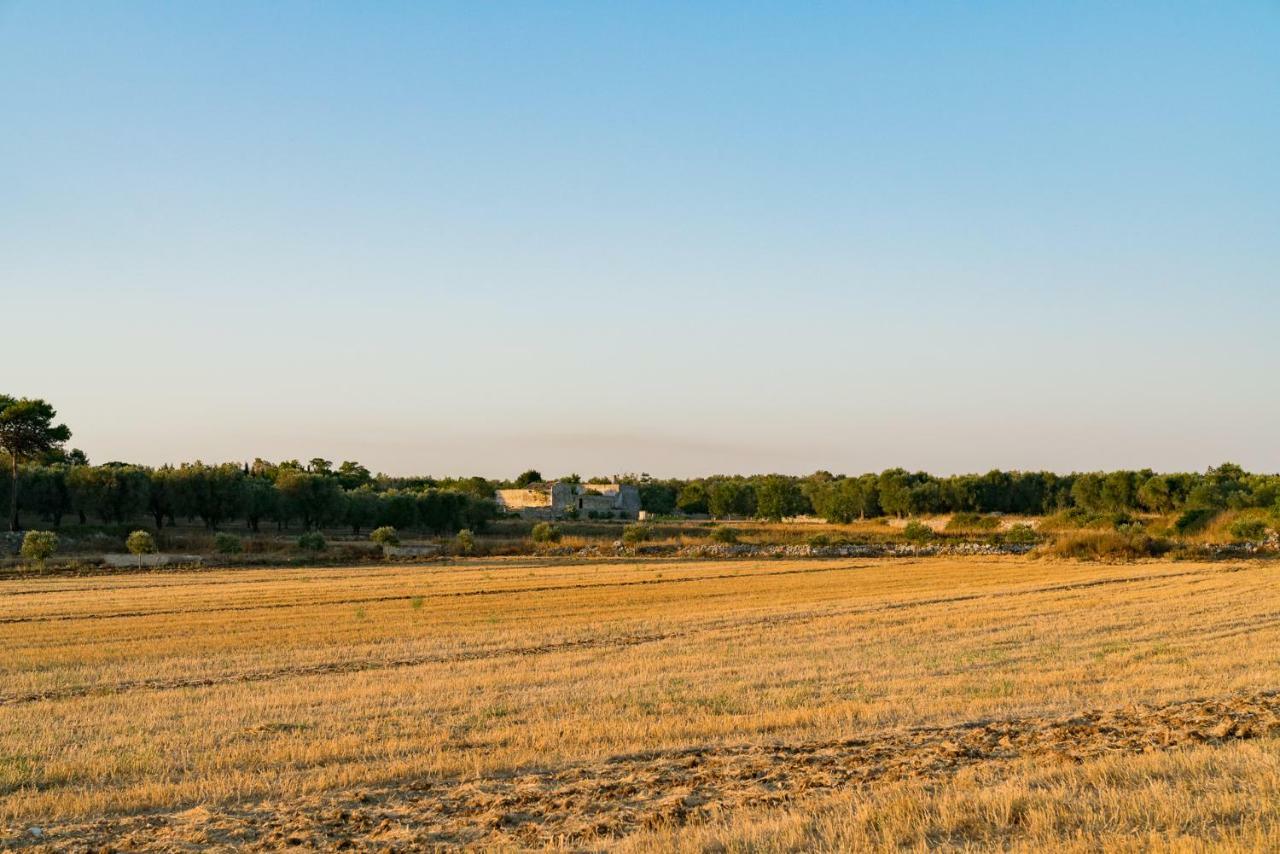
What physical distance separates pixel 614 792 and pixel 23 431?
85020 millimetres

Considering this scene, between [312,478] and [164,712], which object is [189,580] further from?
[312,478]

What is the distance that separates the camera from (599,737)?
1330 cm

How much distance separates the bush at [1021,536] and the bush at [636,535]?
27.2 metres

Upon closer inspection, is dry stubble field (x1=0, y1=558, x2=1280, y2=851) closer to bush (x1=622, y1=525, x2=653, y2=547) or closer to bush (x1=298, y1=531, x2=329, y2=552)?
bush (x1=298, y1=531, x2=329, y2=552)

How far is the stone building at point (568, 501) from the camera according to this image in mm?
141250

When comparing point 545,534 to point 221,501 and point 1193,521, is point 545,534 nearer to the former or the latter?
point 221,501

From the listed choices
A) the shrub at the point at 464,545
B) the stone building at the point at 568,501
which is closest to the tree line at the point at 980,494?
the stone building at the point at 568,501

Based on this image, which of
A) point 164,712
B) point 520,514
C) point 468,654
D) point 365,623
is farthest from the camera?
point 520,514

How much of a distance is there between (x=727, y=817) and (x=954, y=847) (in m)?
1.96

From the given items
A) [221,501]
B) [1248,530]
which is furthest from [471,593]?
[221,501]

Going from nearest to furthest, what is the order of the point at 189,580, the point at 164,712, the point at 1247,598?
the point at 164,712
the point at 1247,598
the point at 189,580

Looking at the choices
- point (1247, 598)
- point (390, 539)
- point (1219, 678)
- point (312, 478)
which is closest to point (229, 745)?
point (1219, 678)

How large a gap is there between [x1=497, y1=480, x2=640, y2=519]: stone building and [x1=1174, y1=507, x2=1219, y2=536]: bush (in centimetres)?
7731

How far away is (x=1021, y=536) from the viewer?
81.1m
